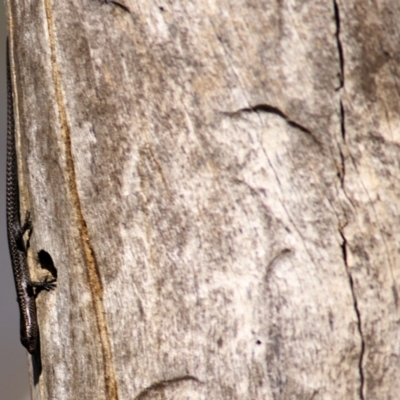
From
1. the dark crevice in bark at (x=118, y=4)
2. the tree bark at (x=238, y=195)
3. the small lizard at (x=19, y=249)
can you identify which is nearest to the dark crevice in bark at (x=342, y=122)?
the tree bark at (x=238, y=195)

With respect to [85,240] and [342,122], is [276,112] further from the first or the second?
[85,240]

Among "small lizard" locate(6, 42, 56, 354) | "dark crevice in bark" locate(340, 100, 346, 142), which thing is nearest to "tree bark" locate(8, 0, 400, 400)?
"dark crevice in bark" locate(340, 100, 346, 142)

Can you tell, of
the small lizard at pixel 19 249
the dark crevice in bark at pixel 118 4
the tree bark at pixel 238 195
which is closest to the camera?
the tree bark at pixel 238 195

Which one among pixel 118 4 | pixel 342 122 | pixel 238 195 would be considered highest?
pixel 118 4

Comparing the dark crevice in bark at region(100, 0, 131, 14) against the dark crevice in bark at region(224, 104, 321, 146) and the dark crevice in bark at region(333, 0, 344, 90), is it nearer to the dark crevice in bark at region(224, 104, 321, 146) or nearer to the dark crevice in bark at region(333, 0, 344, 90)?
the dark crevice in bark at region(224, 104, 321, 146)

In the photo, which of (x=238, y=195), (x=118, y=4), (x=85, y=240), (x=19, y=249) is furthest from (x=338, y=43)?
(x=19, y=249)

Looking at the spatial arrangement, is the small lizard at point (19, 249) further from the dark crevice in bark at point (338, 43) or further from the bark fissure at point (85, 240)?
the dark crevice in bark at point (338, 43)
